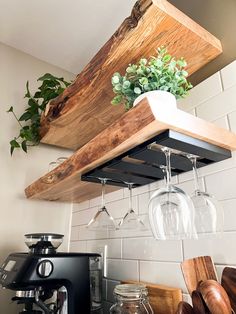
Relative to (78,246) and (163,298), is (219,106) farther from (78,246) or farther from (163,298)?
(78,246)

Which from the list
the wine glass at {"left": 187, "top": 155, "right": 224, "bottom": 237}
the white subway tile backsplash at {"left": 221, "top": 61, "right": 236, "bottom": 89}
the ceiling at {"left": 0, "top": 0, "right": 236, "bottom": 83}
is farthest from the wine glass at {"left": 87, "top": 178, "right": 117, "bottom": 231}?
the ceiling at {"left": 0, "top": 0, "right": 236, "bottom": 83}

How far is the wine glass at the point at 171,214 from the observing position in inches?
25.3

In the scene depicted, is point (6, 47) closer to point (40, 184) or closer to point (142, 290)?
point (40, 184)

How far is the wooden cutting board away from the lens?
79 centimetres

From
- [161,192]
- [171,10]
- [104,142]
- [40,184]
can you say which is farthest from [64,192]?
[171,10]

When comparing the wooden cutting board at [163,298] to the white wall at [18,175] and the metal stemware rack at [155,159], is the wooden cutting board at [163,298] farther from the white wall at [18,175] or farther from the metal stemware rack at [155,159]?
the white wall at [18,175]

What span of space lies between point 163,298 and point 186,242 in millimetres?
188

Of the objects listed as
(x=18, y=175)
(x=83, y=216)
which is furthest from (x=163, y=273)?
(x=18, y=175)

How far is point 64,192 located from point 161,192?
0.70m

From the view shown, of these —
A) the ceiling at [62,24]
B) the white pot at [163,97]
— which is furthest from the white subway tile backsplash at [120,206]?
the ceiling at [62,24]

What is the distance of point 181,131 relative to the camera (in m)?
0.64

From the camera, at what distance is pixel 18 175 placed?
149cm

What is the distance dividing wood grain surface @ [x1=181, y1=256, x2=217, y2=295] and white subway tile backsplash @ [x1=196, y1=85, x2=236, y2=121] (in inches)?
17.5

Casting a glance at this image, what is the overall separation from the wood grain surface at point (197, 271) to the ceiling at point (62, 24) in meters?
0.91
